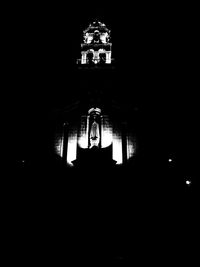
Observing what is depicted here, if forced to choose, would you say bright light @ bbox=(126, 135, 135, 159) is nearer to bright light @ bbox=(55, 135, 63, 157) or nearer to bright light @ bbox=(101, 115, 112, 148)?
bright light @ bbox=(101, 115, 112, 148)

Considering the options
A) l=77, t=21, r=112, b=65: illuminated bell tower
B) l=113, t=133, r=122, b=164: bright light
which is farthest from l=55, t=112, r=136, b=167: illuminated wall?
l=77, t=21, r=112, b=65: illuminated bell tower

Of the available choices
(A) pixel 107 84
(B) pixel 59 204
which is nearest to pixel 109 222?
(B) pixel 59 204

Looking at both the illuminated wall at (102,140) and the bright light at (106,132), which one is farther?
the bright light at (106,132)

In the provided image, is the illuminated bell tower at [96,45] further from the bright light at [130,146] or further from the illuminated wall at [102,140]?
the bright light at [130,146]

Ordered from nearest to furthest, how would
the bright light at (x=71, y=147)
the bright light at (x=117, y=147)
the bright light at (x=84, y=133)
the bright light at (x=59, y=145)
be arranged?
the bright light at (x=117, y=147)
the bright light at (x=71, y=147)
the bright light at (x=59, y=145)
the bright light at (x=84, y=133)

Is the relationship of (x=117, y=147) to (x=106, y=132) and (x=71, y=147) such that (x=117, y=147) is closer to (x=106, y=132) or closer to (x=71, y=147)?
(x=106, y=132)

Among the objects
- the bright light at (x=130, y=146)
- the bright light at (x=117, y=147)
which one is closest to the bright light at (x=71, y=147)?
the bright light at (x=117, y=147)

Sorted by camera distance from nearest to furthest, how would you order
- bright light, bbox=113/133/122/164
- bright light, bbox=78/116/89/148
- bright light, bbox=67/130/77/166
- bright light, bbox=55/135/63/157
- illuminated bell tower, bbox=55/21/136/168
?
illuminated bell tower, bbox=55/21/136/168 → bright light, bbox=113/133/122/164 → bright light, bbox=67/130/77/166 → bright light, bbox=55/135/63/157 → bright light, bbox=78/116/89/148

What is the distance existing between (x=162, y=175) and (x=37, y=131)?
417 inches

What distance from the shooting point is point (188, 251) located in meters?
21.3

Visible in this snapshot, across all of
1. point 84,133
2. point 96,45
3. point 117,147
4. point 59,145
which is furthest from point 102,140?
point 96,45

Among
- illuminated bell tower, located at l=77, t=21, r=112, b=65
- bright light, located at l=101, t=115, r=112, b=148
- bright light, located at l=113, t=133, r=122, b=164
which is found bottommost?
bright light, located at l=113, t=133, r=122, b=164

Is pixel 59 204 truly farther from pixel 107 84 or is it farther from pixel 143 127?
pixel 107 84

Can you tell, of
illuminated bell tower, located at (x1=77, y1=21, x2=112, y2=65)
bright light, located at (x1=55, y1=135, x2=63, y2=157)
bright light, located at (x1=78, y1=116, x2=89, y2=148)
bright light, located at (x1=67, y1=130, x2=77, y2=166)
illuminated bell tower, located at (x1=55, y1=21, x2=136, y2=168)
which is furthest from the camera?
illuminated bell tower, located at (x1=77, y1=21, x2=112, y2=65)
